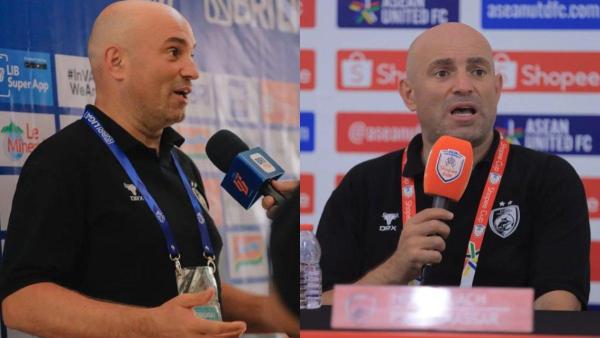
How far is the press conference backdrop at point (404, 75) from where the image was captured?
401 cm

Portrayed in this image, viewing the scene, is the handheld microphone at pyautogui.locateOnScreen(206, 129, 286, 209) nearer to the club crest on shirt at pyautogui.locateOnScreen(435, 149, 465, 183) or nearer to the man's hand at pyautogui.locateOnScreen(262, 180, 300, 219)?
the man's hand at pyautogui.locateOnScreen(262, 180, 300, 219)

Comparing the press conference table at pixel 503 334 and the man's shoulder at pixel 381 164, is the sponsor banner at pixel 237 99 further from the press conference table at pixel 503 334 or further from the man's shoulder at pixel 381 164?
the man's shoulder at pixel 381 164

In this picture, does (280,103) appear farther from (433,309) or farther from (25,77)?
(433,309)

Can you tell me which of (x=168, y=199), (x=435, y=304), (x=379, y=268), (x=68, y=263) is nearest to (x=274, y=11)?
(x=168, y=199)

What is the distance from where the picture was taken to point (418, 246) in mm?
2859

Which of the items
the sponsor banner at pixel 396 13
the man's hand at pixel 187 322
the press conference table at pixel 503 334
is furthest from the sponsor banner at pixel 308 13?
the man's hand at pixel 187 322

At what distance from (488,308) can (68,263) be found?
3.21 ft

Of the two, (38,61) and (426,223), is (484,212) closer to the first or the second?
(426,223)

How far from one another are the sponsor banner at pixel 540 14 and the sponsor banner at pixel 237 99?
2.71 m

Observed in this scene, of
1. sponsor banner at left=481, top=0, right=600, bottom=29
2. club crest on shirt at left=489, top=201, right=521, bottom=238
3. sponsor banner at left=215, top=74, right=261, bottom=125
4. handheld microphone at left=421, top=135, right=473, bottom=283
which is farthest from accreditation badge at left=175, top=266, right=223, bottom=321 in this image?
sponsor banner at left=481, top=0, right=600, bottom=29

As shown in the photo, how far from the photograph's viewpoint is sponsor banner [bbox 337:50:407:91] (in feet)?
13.3

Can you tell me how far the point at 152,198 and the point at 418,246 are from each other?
153 centimetres

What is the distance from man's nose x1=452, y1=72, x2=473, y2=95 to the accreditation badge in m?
2.51

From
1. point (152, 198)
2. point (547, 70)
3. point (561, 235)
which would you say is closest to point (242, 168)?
point (152, 198)
